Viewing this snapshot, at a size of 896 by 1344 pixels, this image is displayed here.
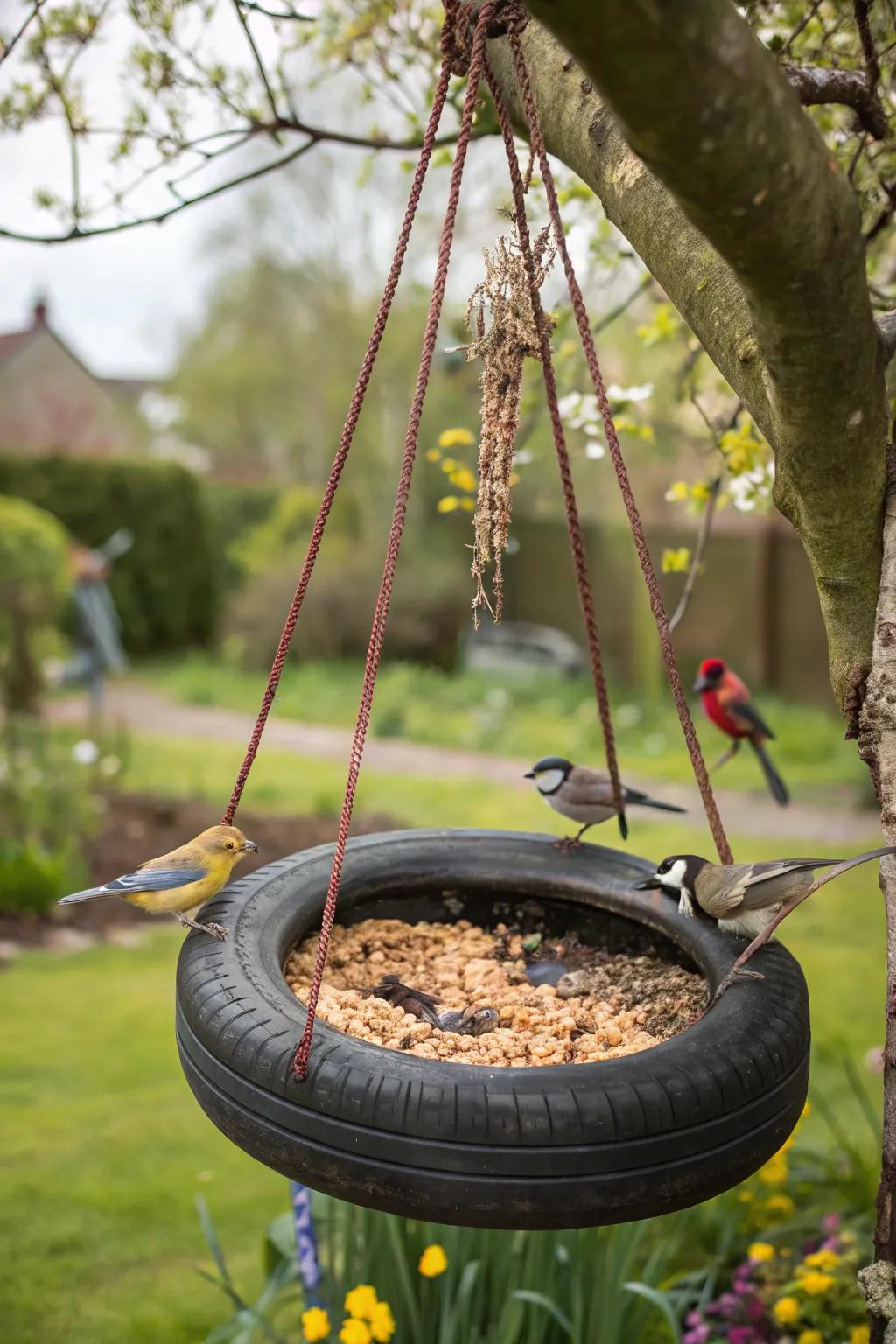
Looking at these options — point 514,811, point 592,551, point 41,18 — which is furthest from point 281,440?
point 41,18

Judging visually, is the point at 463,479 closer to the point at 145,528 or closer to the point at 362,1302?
the point at 362,1302

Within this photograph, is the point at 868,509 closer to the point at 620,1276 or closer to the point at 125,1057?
the point at 620,1276

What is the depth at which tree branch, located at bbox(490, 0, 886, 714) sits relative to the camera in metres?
1.09

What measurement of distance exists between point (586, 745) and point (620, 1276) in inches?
252

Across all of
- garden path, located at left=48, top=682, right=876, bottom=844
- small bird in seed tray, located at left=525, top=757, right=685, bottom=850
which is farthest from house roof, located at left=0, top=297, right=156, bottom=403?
small bird in seed tray, located at left=525, top=757, right=685, bottom=850

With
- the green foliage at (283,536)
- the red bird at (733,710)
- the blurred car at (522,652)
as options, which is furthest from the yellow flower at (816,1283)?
the green foliage at (283,536)

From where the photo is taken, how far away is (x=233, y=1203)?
3.50m

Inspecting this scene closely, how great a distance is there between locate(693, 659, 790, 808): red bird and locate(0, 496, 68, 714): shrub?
3952 millimetres

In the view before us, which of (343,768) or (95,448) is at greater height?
(95,448)

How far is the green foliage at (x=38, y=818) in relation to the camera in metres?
5.28

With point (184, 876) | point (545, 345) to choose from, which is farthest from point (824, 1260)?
point (545, 345)

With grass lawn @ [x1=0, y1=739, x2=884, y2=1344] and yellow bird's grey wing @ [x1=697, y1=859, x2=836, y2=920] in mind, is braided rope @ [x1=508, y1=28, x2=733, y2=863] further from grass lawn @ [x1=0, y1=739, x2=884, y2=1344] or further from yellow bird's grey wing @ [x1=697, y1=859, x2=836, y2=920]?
grass lawn @ [x1=0, y1=739, x2=884, y2=1344]

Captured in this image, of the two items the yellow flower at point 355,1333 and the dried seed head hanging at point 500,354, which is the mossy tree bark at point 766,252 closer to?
the dried seed head hanging at point 500,354

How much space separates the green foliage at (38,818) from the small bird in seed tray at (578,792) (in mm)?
3323
